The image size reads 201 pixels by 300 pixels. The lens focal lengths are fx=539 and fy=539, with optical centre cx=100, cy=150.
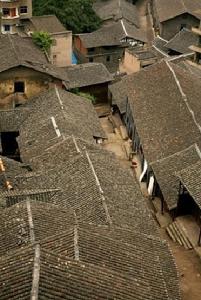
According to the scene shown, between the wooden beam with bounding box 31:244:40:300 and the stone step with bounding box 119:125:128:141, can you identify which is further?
the stone step with bounding box 119:125:128:141

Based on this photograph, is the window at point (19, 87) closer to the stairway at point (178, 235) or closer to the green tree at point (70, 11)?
the stairway at point (178, 235)

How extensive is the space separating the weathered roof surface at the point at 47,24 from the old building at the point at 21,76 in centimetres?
1176

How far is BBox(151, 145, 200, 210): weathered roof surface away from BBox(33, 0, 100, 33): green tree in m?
32.4

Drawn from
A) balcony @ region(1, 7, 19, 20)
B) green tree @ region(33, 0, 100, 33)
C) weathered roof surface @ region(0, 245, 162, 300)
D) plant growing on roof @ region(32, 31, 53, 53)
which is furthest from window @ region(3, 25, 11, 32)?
weathered roof surface @ region(0, 245, 162, 300)

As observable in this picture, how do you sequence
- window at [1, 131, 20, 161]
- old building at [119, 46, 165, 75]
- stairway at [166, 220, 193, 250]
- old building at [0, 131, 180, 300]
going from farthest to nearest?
1. old building at [119, 46, 165, 75]
2. window at [1, 131, 20, 161]
3. stairway at [166, 220, 193, 250]
4. old building at [0, 131, 180, 300]

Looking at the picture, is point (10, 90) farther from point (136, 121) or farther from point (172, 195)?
point (172, 195)

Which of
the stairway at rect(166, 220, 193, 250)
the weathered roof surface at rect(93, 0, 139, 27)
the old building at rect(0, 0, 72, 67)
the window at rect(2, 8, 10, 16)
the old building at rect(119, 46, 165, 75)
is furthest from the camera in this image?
the weathered roof surface at rect(93, 0, 139, 27)

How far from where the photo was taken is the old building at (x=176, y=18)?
67.1 metres

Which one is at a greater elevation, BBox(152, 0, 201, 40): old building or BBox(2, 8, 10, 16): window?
BBox(2, 8, 10, 16): window

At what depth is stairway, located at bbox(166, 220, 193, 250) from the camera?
29.9 metres

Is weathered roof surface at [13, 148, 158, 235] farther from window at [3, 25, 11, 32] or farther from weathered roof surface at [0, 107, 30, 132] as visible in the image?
window at [3, 25, 11, 32]

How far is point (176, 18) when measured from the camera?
67.4 meters

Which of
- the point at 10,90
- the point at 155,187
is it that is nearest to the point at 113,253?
the point at 155,187

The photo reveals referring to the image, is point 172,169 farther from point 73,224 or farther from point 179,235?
point 73,224
